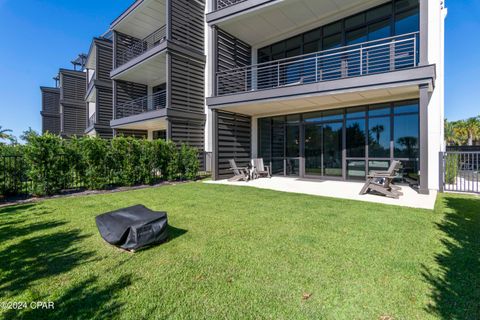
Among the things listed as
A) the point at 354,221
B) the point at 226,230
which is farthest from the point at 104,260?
the point at 354,221

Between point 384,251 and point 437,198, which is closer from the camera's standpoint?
point 384,251

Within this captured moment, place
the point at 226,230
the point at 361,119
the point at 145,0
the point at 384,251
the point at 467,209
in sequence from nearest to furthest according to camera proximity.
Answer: the point at 384,251
the point at 226,230
the point at 467,209
the point at 361,119
the point at 145,0

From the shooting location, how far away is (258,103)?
992 cm

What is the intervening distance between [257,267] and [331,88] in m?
7.33

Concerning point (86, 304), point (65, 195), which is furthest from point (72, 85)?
point (86, 304)

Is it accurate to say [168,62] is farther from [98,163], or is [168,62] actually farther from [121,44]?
[121,44]

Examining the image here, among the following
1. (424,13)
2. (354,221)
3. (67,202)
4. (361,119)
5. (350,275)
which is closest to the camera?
(350,275)

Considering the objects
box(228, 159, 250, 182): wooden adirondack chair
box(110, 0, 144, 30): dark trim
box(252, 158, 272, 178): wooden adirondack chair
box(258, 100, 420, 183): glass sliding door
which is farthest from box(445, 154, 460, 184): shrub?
box(110, 0, 144, 30): dark trim

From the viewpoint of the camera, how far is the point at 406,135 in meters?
8.82

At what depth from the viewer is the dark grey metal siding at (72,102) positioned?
24.3m

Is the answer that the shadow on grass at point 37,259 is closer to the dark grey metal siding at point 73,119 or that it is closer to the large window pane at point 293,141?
the large window pane at point 293,141

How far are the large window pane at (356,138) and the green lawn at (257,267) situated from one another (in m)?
5.05

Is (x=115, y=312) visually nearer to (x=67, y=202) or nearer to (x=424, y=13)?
(x=67, y=202)

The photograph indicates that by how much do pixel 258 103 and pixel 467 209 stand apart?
739 cm
